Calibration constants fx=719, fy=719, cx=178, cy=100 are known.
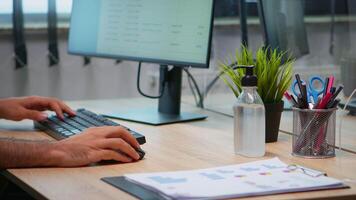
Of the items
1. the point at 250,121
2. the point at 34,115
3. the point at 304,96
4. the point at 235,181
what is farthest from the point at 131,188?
the point at 34,115

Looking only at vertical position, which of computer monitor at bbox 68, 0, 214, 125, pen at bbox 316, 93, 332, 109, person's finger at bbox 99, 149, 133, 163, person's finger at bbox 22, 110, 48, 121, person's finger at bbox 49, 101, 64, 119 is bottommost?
person's finger at bbox 99, 149, 133, 163

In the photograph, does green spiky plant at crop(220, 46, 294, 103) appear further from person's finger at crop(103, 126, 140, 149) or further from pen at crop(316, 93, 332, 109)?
person's finger at crop(103, 126, 140, 149)

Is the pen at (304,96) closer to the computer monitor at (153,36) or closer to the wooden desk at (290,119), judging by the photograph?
the wooden desk at (290,119)

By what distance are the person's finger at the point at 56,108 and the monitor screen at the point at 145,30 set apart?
0.28 m

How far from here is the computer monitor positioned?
1.98m

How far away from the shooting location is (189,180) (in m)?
1.34

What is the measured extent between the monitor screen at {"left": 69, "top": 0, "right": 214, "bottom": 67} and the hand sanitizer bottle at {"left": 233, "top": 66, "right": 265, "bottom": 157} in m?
0.33

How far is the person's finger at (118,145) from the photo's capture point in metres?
1.53

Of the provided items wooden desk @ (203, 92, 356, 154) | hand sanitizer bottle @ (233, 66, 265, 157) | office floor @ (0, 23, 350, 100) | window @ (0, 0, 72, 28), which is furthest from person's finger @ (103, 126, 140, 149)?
window @ (0, 0, 72, 28)

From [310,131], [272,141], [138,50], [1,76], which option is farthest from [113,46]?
[1,76]

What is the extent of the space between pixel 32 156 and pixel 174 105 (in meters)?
0.74

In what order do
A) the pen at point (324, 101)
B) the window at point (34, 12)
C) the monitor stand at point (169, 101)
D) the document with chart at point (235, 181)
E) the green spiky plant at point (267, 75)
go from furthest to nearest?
the window at point (34, 12) → the monitor stand at point (169, 101) → the green spiky plant at point (267, 75) → the pen at point (324, 101) → the document with chart at point (235, 181)

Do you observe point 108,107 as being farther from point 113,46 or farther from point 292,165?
point 292,165

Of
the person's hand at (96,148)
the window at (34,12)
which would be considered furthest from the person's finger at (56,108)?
the window at (34,12)
